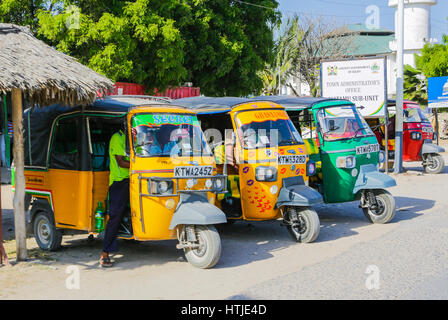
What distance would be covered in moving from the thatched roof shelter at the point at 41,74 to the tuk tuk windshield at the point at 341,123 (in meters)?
4.29

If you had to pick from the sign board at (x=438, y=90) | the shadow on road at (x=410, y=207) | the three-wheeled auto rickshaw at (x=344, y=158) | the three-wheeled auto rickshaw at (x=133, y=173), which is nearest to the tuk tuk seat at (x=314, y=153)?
the three-wheeled auto rickshaw at (x=344, y=158)

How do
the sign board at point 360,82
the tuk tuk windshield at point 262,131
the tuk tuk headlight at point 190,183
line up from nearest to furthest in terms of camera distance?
1. the tuk tuk headlight at point 190,183
2. the tuk tuk windshield at point 262,131
3. the sign board at point 360,82

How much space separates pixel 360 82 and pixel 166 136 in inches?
430

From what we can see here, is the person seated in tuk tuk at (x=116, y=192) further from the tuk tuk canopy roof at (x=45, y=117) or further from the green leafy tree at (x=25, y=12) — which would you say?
the green leafy tree at (x=25, y=12)

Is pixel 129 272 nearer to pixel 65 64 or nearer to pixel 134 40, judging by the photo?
pixel 65 64

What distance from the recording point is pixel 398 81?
18203 millimetres

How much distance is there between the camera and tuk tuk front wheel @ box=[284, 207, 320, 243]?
8727 mm

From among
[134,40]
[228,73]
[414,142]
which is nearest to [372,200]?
[414,142]

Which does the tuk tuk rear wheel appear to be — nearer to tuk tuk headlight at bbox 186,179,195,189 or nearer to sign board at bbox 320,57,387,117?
tuk tuk headlight at bbox 186,179,195,189

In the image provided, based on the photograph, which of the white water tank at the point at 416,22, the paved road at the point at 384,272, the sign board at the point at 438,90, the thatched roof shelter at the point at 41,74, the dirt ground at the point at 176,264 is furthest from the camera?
the white water tank at the point at 416,22

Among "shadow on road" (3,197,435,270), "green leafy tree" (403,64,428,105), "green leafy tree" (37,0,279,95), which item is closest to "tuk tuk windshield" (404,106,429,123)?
"shadow on road" (3,197,435,270)

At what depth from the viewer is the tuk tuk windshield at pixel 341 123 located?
34.2ft

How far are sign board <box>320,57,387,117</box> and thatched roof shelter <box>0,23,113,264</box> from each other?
10.7 metres

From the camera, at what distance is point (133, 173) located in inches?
295
